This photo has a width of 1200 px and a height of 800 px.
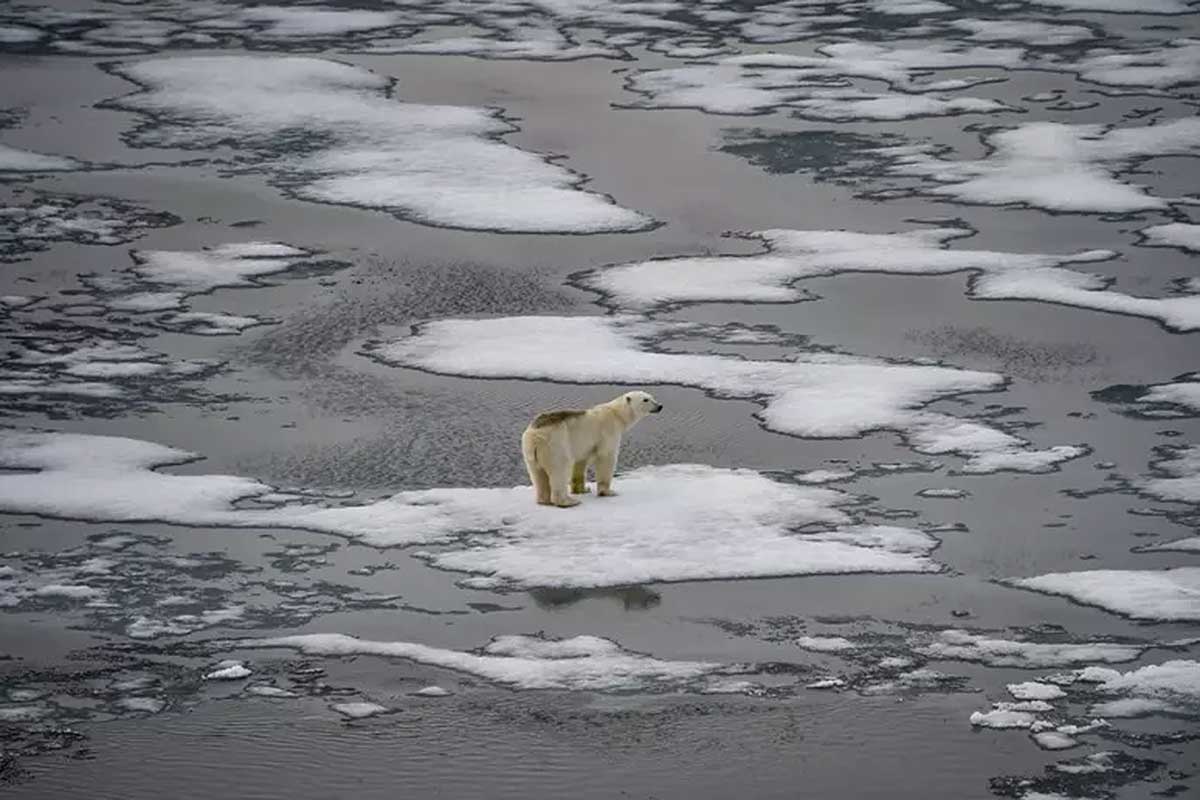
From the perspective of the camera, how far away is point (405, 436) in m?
10.9

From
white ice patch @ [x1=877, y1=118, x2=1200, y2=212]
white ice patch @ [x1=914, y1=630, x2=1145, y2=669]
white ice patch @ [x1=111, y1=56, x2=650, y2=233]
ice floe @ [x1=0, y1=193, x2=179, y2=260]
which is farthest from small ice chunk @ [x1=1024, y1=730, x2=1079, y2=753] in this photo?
ice floe @ [x1=0, y1=193, x2=179, y2=260]

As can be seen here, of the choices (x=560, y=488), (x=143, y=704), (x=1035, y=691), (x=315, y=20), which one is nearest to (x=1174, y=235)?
(x=560, y=488)

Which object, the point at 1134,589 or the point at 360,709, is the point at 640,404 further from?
the point at 360,709

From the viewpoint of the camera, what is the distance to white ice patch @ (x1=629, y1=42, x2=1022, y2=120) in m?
18.2

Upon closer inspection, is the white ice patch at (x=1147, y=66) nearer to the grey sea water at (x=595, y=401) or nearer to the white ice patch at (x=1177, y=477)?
the grey sea water at (x=595, y=401)

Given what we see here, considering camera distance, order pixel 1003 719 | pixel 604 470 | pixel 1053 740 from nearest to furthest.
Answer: pixel 1053 740 < pixel 1003 719 < pixel 604 470

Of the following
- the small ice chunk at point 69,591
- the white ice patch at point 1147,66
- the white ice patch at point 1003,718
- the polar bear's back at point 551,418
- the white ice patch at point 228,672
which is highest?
the white ice patch at point 1147,66

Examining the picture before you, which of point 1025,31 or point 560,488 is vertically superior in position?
point 1025,31

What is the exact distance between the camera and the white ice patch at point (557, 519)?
8.93 meters

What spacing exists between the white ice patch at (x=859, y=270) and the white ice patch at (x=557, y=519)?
138 inches

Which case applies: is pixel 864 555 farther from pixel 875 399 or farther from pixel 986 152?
pixel 986 152

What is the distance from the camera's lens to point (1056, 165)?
16.5 meters

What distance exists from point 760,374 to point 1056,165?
570 centimetres

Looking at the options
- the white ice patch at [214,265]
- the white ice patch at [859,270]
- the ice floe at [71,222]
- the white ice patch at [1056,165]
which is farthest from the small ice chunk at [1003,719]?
the ice floe at [71,222]
